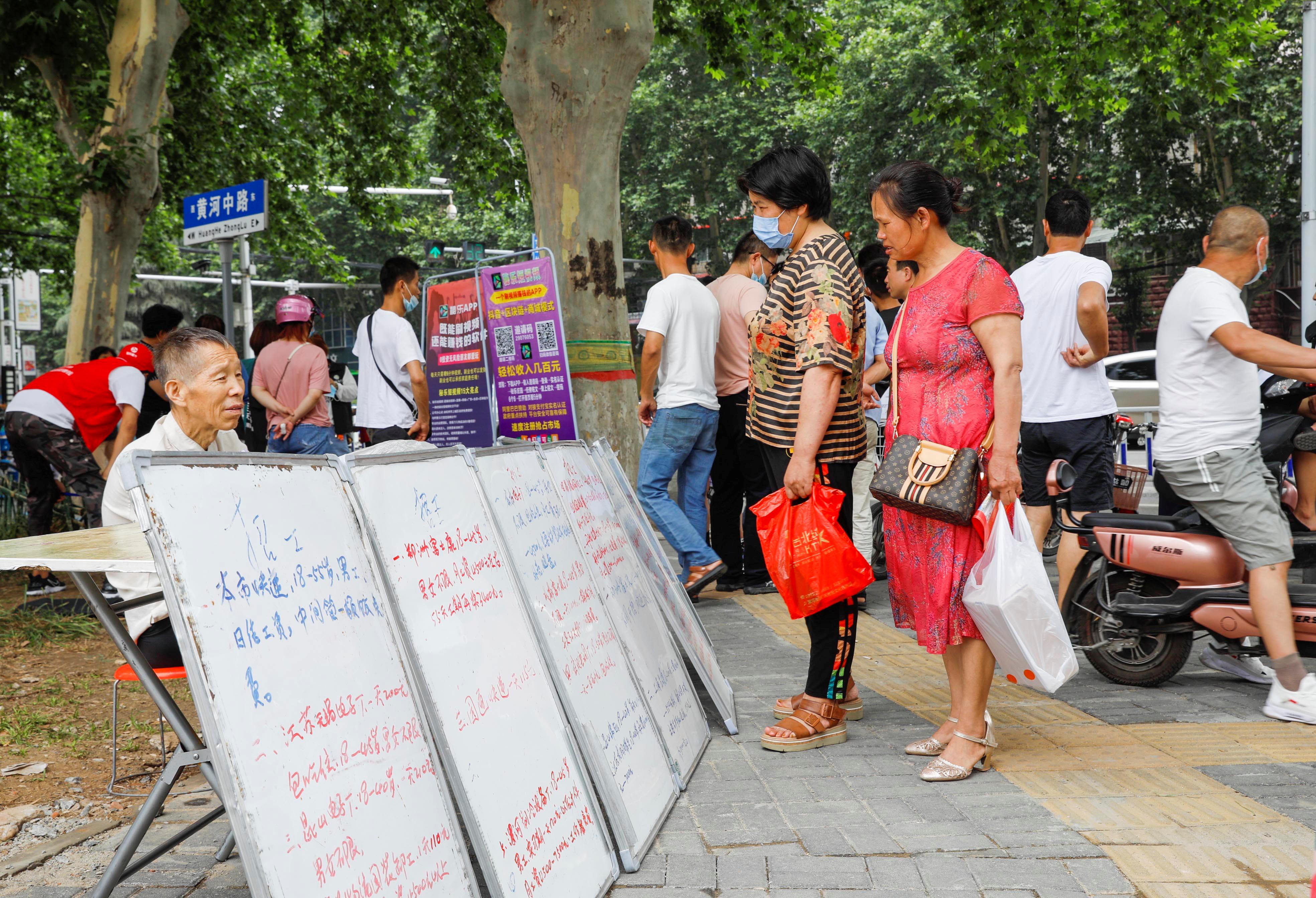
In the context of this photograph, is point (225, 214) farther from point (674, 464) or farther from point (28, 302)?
point (28, 302)

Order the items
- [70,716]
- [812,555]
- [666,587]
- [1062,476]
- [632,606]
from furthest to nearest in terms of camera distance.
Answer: [70,716], [666,587], [1062,476], [632,606], [812,555]

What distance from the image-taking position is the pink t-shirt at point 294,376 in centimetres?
805

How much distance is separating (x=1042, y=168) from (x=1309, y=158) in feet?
29.1

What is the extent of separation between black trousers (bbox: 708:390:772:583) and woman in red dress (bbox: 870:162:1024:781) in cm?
322

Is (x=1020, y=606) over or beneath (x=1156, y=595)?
over

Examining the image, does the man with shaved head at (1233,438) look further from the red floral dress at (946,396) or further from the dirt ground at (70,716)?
the dirt ground at (70,716)

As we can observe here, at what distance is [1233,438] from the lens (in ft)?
14.3

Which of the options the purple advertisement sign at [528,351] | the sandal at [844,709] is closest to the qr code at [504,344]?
the purple advertisement sign at [528,351]

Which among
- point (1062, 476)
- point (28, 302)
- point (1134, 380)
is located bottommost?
point (1134, 380)

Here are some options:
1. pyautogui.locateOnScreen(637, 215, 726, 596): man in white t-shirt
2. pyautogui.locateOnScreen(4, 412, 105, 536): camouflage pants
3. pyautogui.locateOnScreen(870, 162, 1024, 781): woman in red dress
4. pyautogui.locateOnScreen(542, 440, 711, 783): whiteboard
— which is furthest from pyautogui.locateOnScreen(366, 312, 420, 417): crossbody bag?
pyautogui.locateOnScreen(870, 162, 1024, 781): woman in red dress

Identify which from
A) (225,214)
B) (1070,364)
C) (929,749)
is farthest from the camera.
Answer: (225,214)

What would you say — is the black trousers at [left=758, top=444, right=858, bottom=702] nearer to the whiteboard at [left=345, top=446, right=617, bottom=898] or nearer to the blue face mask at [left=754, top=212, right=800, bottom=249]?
the blue face mask at [left=754, top=212, right=800, bottom=249]

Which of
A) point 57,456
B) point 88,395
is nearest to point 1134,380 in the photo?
point 88,395

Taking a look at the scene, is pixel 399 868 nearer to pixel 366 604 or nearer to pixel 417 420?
pixel 366 604
